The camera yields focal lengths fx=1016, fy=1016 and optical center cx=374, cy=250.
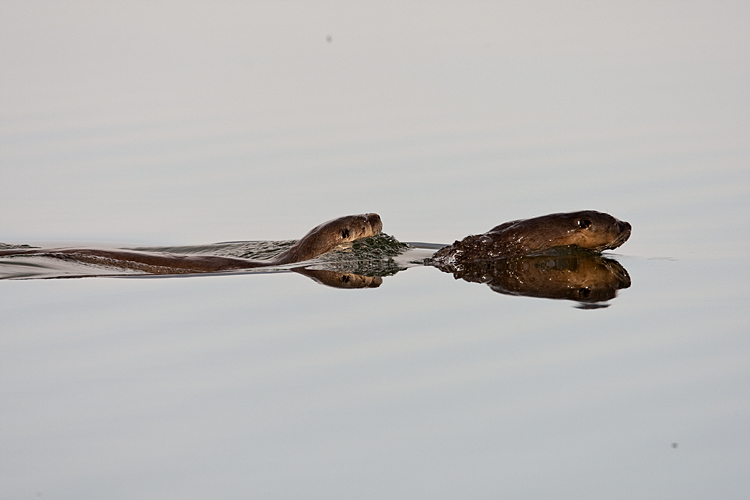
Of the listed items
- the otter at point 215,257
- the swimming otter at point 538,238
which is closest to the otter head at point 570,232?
the swimming otter at point 538,238

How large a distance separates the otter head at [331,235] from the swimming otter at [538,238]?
2.45 ft

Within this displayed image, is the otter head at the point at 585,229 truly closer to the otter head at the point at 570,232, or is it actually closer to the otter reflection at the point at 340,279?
the otter head at the point at 570,232

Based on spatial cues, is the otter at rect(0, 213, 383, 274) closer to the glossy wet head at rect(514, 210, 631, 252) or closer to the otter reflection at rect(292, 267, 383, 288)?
the otter reflection at rect(292, 267, 383, 288)

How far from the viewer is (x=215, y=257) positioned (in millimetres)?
9828

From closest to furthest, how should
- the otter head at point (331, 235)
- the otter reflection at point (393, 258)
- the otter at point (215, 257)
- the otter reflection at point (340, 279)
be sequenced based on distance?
the otter reflection at point (340, 279), the otter reflection at point (393, 258), the otter at point (215, 257), the otter head at point (331, 235)

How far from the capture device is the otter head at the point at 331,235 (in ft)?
32.5

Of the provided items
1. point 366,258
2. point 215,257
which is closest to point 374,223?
point 366,258

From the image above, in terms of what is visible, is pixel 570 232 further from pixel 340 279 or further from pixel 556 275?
pixel 340 279

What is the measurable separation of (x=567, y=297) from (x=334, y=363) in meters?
2.53

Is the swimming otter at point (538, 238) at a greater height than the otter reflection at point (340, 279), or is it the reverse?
the swimming otter at point (538, 238)

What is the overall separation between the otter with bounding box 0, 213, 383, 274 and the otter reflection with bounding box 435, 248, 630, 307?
99cm

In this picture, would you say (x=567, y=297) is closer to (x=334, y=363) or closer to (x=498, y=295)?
(x=498, y=295)

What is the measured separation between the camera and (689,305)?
773 centimetres

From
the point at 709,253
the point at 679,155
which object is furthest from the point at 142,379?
the point at 679,155
